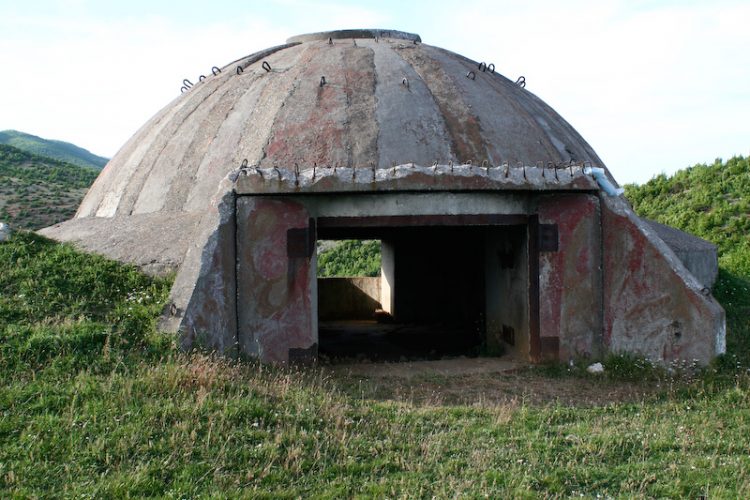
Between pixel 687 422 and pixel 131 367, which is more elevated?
pixel 131 367

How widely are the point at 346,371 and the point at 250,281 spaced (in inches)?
52.9

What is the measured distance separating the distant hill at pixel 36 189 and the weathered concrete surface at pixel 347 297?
12070 millimetres

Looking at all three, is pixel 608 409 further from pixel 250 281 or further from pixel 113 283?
pixel 113 283

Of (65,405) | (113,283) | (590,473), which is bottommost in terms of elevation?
(590,473)

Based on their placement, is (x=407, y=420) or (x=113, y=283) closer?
(x=407, y=420)

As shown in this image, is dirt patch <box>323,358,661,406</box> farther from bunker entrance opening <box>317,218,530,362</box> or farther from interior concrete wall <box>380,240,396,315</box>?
interior concrete wall <box>380,240,396,315</box>

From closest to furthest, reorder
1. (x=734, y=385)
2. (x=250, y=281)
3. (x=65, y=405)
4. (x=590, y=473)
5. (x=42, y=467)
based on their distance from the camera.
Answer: (x=42, y=467), (x=590, y=473), (x=65, y=405), (x=734, y=385), (x=250, y=281)

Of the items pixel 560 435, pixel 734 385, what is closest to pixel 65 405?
pixel 560 435

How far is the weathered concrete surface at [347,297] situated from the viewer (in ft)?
52.0

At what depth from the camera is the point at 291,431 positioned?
486 cm

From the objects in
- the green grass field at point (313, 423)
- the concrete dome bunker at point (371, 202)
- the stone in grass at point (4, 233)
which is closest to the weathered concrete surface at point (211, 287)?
the concrete dome bunker at point (371, 202)

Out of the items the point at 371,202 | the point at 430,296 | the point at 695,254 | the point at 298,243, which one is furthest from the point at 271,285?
the point at 430,296

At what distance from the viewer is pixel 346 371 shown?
24.4ft

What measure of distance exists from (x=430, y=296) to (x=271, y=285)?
6.97m
